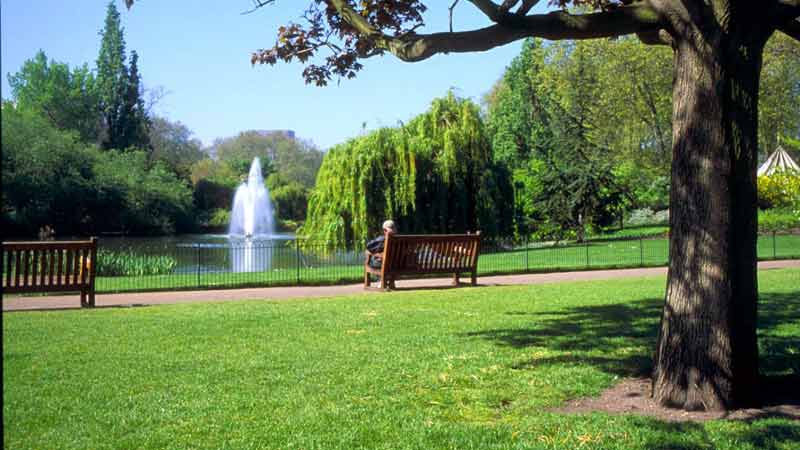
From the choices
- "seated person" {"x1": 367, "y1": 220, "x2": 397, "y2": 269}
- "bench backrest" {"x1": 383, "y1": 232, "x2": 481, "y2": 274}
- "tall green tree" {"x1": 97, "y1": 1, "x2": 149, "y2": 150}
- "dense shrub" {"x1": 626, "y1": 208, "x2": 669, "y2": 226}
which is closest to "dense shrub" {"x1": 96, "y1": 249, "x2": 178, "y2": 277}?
"seated person" {"x1": 367, "y1": 220, "x2": 397, "y2": 269}

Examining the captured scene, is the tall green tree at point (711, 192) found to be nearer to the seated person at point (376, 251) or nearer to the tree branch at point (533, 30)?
the tree branch at point (533, 30)

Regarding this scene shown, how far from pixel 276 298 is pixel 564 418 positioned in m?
9.55

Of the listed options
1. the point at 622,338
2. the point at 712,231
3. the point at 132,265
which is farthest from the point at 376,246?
the point at 712,231

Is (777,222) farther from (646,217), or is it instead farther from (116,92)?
(116,92)

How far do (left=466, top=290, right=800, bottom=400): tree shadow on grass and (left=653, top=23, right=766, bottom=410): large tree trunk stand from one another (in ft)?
2.04

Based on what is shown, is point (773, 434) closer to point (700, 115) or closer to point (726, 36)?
point (700, 115)

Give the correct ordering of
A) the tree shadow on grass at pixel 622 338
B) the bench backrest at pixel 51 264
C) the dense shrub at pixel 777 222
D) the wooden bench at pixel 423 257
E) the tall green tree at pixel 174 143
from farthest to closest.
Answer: the tall green tree at pixel 174 143 → the dense shrub at pixel 777 222 → the wooden bench at pixel 423 257 → the bench backrest at pixel 51 264 → the tree shadow on grass at pixel 622 338

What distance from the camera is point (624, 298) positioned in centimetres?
1348

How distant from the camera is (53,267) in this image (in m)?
12.9

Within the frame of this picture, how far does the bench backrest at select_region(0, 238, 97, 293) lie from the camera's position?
494 inches

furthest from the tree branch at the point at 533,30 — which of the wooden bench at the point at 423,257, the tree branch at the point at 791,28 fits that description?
the wooden bench at the point at 423,257

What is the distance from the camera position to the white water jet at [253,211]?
5344cm

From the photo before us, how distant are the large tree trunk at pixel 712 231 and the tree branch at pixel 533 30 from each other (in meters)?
0.50

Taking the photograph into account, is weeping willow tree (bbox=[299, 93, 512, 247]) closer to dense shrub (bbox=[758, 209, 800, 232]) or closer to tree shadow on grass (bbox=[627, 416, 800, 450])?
dense shrub (bbox=[758, 209, 800, 232])
